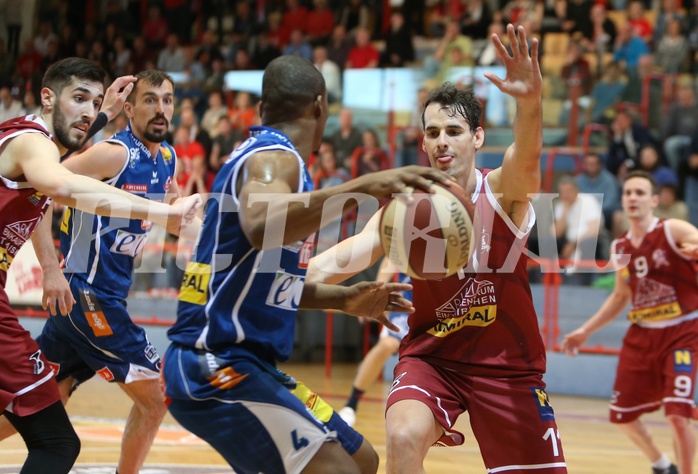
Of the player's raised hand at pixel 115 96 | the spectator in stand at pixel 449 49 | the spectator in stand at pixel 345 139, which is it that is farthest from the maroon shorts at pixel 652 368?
the spectator in stand at pixel 449 49

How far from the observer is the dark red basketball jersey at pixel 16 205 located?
458cm

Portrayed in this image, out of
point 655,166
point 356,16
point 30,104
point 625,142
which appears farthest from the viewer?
point 356,16

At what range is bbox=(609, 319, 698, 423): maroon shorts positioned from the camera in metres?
6.97

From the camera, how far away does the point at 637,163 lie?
1245 cm

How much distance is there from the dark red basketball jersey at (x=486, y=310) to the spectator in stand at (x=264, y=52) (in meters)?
13.3

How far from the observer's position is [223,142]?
14727 millimetres

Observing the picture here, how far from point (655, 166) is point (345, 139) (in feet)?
14.4

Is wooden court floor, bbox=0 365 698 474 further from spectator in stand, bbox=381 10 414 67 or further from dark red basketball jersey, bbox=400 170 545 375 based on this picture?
spectator in stand, bbox=381 10 414 67

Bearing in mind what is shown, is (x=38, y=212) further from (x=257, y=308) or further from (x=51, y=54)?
(x=51, y=54)

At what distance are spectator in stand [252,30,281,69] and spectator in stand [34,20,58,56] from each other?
16.5ft

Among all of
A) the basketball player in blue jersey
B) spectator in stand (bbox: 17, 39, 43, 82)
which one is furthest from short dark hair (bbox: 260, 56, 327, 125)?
spectator in stand (bbox: 17, 39, 43, 82)

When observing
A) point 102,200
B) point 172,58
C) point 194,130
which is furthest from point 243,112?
point 102,200

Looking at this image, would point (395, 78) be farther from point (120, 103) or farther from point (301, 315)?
point (120, 103)

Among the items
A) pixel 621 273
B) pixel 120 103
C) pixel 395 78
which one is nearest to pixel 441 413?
pixel 120 103
